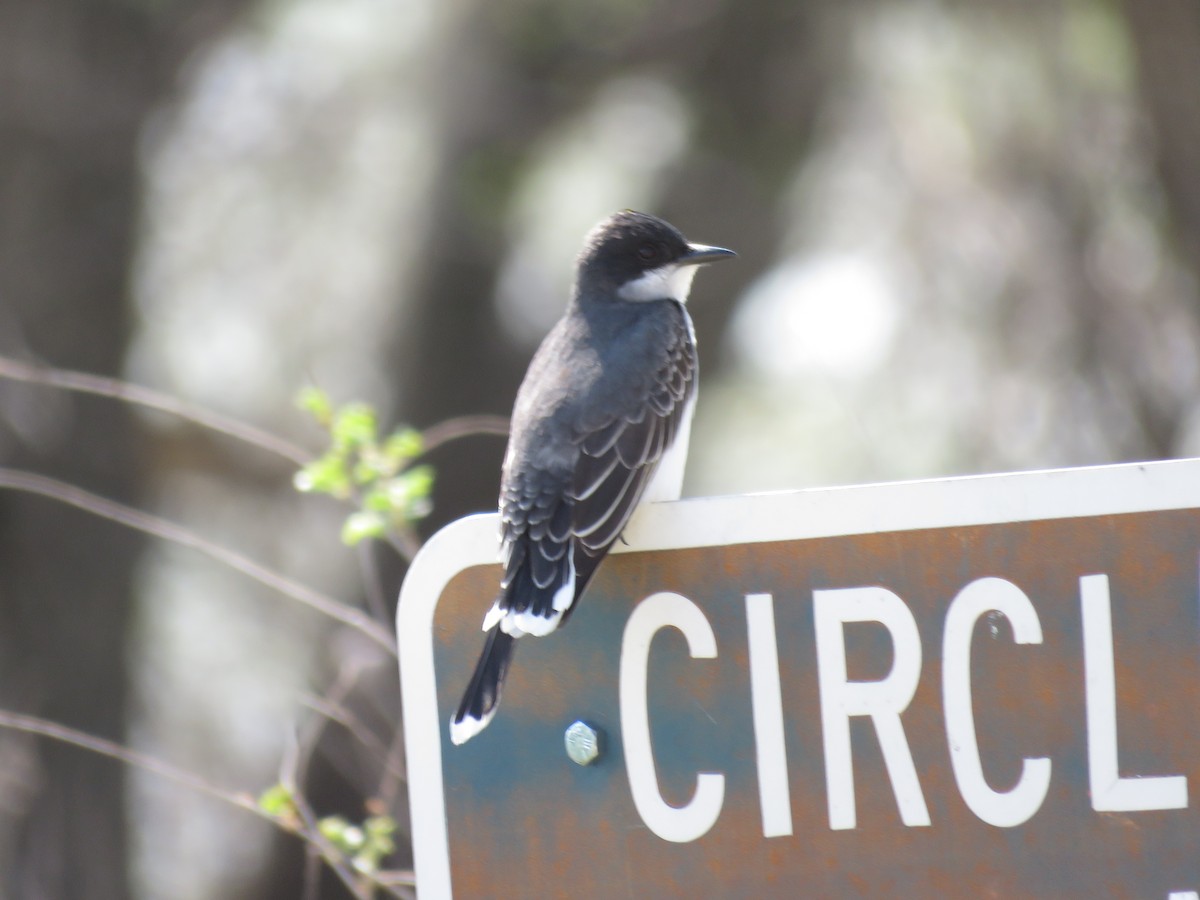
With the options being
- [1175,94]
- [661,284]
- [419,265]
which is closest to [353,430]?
[661,284]

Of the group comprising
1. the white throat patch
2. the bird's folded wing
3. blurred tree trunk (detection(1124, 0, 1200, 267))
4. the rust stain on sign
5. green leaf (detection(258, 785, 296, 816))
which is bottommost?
the rust stain on sign

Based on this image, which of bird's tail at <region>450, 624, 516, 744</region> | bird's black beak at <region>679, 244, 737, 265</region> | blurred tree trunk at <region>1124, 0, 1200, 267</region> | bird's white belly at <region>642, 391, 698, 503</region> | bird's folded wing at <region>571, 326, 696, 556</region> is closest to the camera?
bird's tail at <region>450, 624, 516, 744</region>

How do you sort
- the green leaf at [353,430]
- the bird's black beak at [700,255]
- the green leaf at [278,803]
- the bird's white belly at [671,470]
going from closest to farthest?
the green leaf at [278,803]
the bird's white belly at [671,470]
the green leaf at [353,430]
the bird's black beak at [700,255]

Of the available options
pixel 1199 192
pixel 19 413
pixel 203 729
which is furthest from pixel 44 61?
pixel 1199 192

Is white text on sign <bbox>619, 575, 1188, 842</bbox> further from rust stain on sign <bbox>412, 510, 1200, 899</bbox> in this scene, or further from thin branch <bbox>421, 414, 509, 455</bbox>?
thin branch <bbox>421, 414, 509, 455</bbox>

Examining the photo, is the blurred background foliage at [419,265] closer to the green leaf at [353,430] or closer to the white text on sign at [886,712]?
the green leaf at [353,430]

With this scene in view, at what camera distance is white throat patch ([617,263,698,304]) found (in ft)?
12.5

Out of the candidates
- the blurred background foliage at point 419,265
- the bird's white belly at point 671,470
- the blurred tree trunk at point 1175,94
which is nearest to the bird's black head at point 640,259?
the bird's white belly at point 671,470

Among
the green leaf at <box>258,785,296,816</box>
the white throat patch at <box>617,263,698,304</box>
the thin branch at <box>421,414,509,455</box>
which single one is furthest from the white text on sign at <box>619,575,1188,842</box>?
the white throat patch at <box>617,263,698,304</box>

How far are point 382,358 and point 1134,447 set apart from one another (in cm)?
398

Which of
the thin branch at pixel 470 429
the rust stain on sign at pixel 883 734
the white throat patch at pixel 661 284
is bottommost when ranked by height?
the rust stain on sign at pixel 883 734

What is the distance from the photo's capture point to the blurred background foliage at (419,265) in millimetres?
5625

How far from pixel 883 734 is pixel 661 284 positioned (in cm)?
206

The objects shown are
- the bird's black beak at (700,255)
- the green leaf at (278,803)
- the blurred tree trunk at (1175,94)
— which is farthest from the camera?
the blurred tree trunk at (1175,94)
